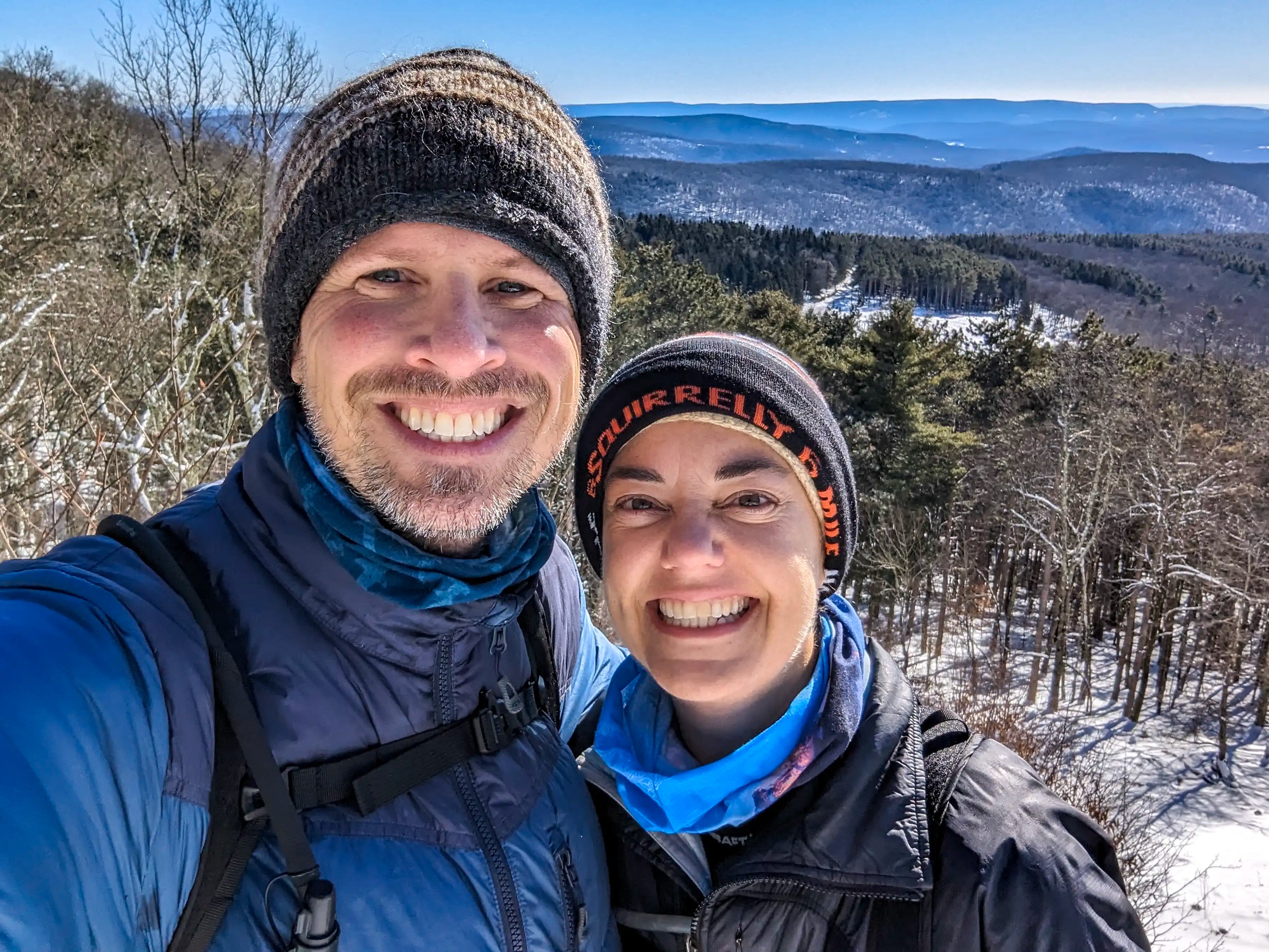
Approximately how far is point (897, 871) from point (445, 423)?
1.35 m

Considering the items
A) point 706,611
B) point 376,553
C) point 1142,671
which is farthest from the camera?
point 1142,671

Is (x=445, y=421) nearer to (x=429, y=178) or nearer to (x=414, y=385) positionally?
(x=414, y=385)

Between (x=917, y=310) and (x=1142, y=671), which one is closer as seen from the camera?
(x=1142, y=671)

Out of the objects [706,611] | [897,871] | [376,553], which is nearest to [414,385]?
[376,553]

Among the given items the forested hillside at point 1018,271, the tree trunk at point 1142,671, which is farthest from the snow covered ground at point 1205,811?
the forested hillside at point 1018,271

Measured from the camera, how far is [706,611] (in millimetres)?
1993

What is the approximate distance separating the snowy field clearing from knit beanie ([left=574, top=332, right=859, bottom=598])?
16.4 metres

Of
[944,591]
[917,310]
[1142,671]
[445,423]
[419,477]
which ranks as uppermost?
[445,423]

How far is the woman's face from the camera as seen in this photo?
1.97 meters

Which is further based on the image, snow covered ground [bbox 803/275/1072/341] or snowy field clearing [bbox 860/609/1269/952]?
snow covered ground [bbox 803/275/1072/341]

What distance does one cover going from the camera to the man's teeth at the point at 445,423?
1.82 metres

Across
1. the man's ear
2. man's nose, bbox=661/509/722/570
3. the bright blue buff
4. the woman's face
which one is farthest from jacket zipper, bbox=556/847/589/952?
the man's ear

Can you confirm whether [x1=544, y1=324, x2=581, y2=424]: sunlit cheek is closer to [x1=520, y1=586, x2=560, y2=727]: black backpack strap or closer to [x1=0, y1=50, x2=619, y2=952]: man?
[x1=0, y1=50, x2=619, y2=952]: man

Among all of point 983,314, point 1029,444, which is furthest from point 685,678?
point 983,314
